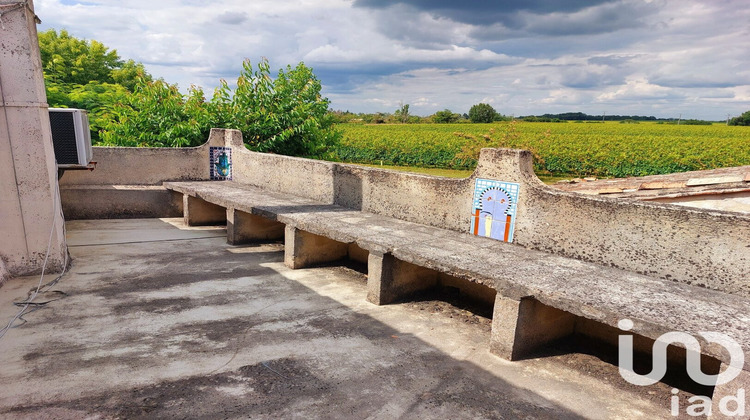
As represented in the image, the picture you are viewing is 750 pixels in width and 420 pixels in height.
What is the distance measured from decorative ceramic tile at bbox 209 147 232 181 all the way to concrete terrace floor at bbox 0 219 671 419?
15.0 ft

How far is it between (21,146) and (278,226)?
414 centimetres

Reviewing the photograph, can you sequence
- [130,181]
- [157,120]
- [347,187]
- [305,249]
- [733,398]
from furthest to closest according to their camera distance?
1. [157,120]
2. [130,181]
3. [347,187]
4. [305,249]
5. [733,398]

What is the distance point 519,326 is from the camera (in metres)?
4.39

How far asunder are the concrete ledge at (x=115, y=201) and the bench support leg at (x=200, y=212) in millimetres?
638

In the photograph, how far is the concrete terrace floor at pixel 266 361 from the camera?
3668 mm

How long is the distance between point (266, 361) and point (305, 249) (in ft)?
9.78

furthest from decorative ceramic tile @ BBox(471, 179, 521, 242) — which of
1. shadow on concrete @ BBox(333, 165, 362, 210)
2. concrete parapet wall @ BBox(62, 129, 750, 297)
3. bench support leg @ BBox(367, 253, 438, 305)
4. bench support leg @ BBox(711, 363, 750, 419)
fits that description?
bench support leg @ BBox(711, 363, 750, 419)

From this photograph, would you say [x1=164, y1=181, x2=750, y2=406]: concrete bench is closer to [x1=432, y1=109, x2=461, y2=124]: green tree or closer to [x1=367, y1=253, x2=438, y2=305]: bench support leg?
[x1=367, y1=253, x2=438, y2=305]: bench support leg

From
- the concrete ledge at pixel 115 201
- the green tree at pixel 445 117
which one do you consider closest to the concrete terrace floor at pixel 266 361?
the concrete ledge at pixel 115 201

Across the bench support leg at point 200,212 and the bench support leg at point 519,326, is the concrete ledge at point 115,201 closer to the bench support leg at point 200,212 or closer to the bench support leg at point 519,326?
the bench support leg at point 200,212

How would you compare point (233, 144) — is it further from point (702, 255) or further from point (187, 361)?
point (702, 255)

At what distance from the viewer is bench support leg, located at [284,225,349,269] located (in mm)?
7062

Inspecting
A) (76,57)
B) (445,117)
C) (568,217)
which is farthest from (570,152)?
(445,117)

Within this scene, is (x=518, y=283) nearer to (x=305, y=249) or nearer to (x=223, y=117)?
(x=305, y=249)
